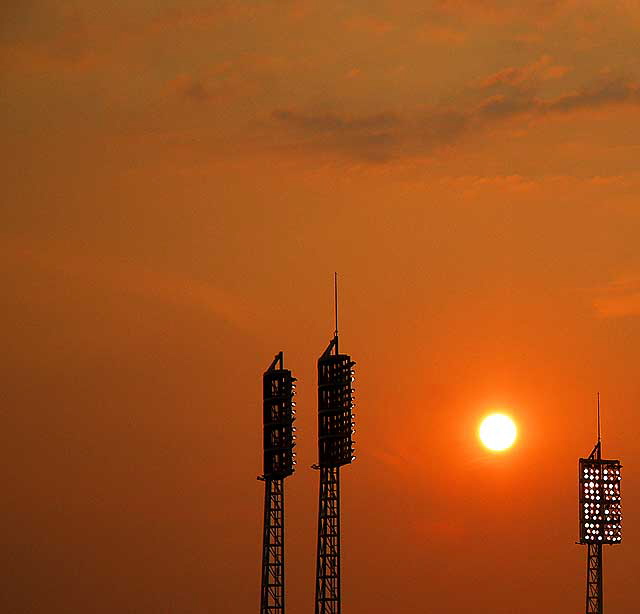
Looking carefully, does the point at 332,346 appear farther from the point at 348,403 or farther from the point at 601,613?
the point at 601,613

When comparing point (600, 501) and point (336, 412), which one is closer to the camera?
point (336, 412)

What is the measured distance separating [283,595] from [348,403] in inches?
494

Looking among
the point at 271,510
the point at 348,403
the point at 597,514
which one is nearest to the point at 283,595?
the point at 271,510

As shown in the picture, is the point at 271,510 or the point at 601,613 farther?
the point at 601,613

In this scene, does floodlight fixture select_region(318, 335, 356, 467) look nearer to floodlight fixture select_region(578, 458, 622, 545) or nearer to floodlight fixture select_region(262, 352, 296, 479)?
floodlight fixture select_region(262, 352, 296, 479)

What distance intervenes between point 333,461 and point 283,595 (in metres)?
9.71

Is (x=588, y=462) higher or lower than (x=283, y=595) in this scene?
higher

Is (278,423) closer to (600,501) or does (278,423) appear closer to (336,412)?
(336,412)

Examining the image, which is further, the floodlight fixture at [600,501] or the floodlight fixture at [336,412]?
the floodlight fixture at [600,501]

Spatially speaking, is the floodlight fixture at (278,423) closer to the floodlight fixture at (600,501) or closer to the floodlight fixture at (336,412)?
the floodlight fixture at (336,412)

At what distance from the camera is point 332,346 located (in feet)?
379

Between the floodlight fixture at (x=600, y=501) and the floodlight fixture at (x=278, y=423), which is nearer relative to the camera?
the floodlight fixture at (x=278, y=423)

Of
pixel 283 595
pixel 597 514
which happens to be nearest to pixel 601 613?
pixel 597 514

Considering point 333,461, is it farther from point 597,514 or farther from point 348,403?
point 597,514
